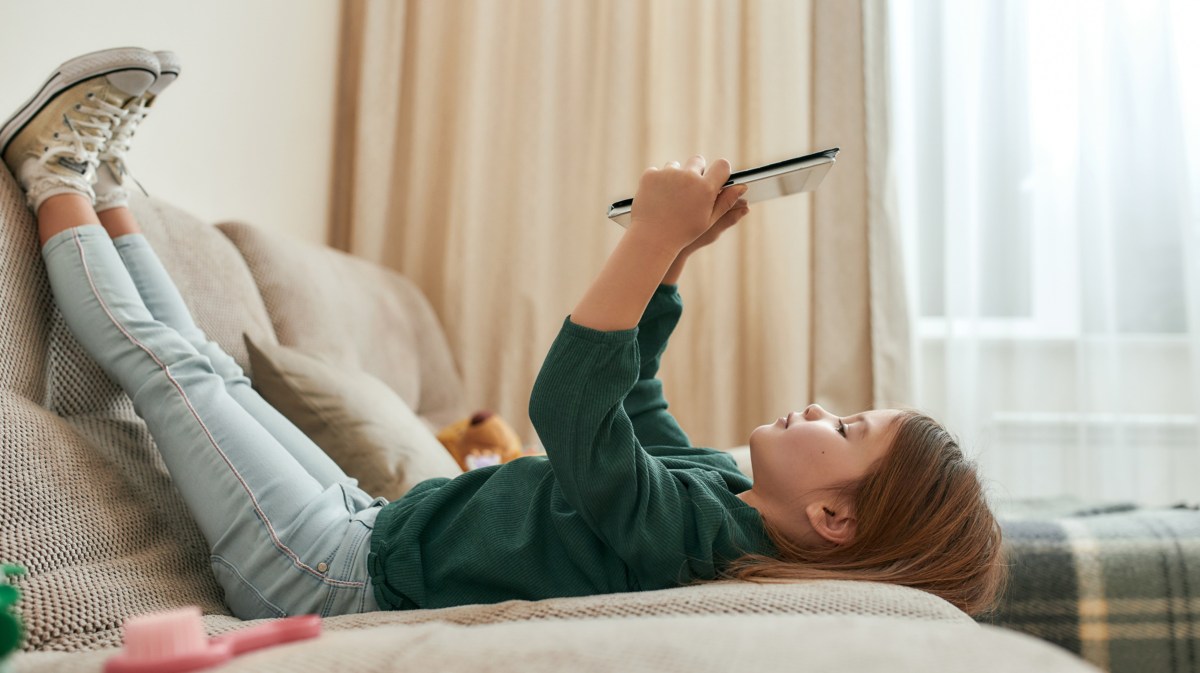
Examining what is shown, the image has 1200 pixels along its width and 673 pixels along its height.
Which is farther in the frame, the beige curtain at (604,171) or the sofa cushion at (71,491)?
the beige curtain at (604,171)

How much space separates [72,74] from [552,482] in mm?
786

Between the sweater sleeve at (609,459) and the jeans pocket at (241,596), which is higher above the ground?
the sweater sleeve at (609,459)

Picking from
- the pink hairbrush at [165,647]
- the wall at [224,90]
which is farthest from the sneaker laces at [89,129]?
the pink hairbrush at [165,647]

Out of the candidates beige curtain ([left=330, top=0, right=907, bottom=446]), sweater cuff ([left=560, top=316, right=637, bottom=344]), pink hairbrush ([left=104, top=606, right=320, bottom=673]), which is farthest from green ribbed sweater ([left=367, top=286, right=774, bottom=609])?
beige curtain ([left=330, top=0, right=907, bottom=446])

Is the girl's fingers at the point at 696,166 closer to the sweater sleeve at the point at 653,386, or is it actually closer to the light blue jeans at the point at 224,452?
the sweater sleeve at the point at 653,386

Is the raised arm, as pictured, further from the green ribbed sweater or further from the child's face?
the child's face

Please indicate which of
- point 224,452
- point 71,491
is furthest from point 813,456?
point 71,491

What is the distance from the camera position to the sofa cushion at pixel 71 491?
0.80 meters

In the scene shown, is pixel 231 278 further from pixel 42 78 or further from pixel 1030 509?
pixel 1030 509

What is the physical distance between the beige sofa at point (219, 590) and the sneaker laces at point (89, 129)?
0.26 feet

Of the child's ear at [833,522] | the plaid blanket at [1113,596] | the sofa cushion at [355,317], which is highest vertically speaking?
the sofa cushion at [355,317]

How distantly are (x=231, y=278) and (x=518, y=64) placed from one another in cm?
142

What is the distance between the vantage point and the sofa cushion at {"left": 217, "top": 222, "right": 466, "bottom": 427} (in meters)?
1.58

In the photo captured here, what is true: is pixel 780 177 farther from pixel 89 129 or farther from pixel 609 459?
pixel 89 129
